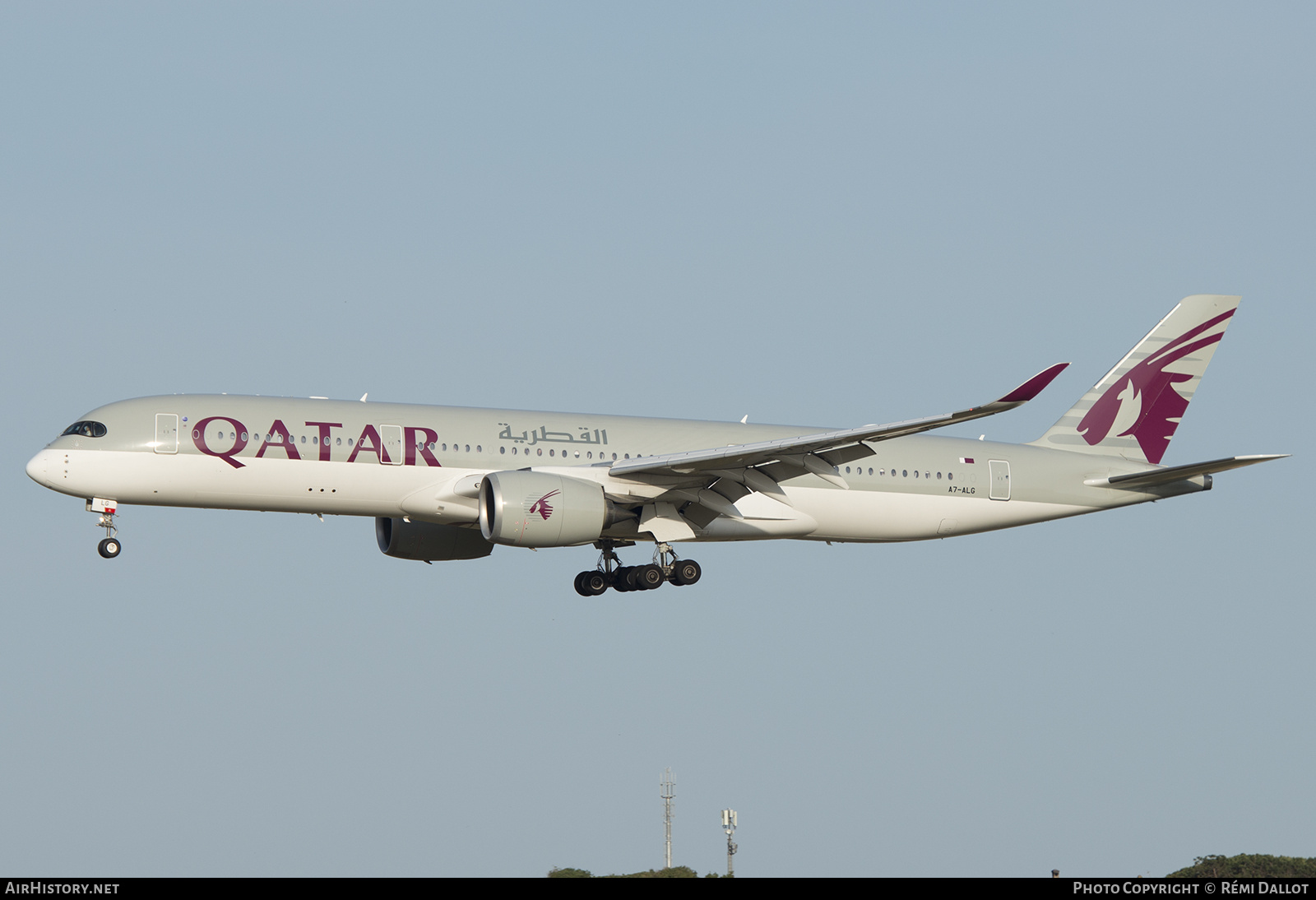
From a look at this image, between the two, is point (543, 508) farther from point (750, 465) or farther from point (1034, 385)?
point (1034, 385)

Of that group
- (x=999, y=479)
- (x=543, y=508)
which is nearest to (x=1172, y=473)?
(x=999, y=479)

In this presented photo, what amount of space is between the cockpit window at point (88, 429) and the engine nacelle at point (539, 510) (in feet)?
31.0

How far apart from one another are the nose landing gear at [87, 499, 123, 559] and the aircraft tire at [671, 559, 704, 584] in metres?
14.3

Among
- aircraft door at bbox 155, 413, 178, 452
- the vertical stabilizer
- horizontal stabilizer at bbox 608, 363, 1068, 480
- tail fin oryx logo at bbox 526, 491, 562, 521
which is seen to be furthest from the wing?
aircraft door at bbox 155, 413, 178, 452

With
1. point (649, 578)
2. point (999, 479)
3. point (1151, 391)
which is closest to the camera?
point (649, 578)

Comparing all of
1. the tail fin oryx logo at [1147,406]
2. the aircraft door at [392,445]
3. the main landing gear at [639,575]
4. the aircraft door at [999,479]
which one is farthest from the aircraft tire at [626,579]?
the tail fin oryx logo at [1147,406]

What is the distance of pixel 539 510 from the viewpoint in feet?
131

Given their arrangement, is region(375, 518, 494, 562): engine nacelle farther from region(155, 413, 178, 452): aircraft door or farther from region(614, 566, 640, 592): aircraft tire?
region(155, 413, 178, 452): aircraft door

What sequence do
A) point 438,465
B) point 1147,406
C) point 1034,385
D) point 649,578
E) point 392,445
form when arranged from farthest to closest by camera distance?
point 1147,406 → point 649,578 → point 438,465 → point 392,445 → point 1034,385

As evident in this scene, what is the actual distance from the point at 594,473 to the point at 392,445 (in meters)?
5.24

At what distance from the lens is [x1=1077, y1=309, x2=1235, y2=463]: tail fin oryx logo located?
5009 cm

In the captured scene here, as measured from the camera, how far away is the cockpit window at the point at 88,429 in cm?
4019
